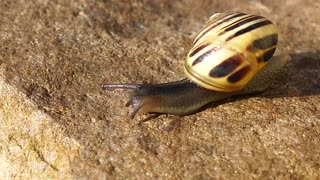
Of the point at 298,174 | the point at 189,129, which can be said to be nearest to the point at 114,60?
the point at 189,129

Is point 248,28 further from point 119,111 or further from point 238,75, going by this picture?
point 119,111

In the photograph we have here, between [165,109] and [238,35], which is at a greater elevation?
[238,35]

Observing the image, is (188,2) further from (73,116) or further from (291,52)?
(73,116)

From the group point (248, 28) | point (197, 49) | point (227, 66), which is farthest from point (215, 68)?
point (248, 28)

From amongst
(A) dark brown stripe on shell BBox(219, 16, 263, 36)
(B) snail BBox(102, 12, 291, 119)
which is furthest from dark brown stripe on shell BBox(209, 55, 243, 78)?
(A) dark brown stripe on shell BBox(219, 16, 263, 36)

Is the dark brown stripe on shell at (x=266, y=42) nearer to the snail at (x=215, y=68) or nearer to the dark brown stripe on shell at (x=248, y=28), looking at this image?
the snail at (x=215, y=68)

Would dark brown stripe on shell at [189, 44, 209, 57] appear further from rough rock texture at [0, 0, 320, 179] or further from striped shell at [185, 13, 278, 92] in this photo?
rough rock texture at [0, 0, 320, 179]
